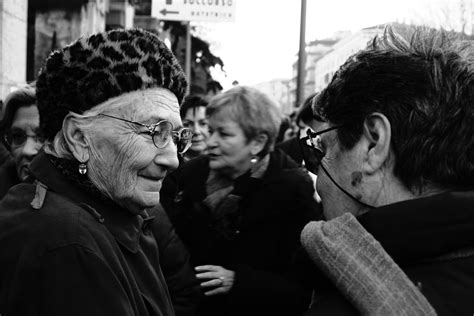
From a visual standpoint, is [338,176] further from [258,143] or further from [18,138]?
[18,138]

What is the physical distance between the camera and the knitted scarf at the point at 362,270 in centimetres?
133

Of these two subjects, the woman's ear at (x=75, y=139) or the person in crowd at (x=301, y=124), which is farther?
the person in crowd at (x=301, y=124)

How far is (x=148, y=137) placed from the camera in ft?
7.03

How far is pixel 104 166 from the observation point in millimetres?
2080

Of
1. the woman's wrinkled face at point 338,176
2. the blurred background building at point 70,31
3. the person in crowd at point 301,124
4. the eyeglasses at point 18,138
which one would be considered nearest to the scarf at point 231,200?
the person in crowd at point 301,124

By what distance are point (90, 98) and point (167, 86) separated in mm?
292

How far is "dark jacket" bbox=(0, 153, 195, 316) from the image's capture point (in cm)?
170

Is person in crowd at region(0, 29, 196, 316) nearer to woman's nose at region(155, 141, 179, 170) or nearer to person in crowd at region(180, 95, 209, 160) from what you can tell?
woman's nose at region(155, 141, 179, 170)

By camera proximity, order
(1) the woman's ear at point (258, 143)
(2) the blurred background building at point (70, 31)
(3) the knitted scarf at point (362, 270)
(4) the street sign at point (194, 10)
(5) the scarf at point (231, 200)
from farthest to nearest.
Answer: (4) the street sign at point (194, 10)
(2) the blurred background building at point (70, 31)
(1) the woman's ear at point (258, 143)
(5) the scarf at point (231, 200)
(3) the knitted scarf at point (362, 270)

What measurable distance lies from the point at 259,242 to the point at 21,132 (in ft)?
5.35

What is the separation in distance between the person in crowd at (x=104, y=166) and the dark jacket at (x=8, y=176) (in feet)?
5.24

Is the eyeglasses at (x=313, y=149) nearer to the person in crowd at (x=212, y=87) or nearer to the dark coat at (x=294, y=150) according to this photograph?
the dark coat at (x=294, y=150)

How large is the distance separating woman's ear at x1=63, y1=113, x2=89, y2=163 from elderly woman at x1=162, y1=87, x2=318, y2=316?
129 cm

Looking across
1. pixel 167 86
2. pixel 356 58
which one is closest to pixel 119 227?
pixel 167 86
